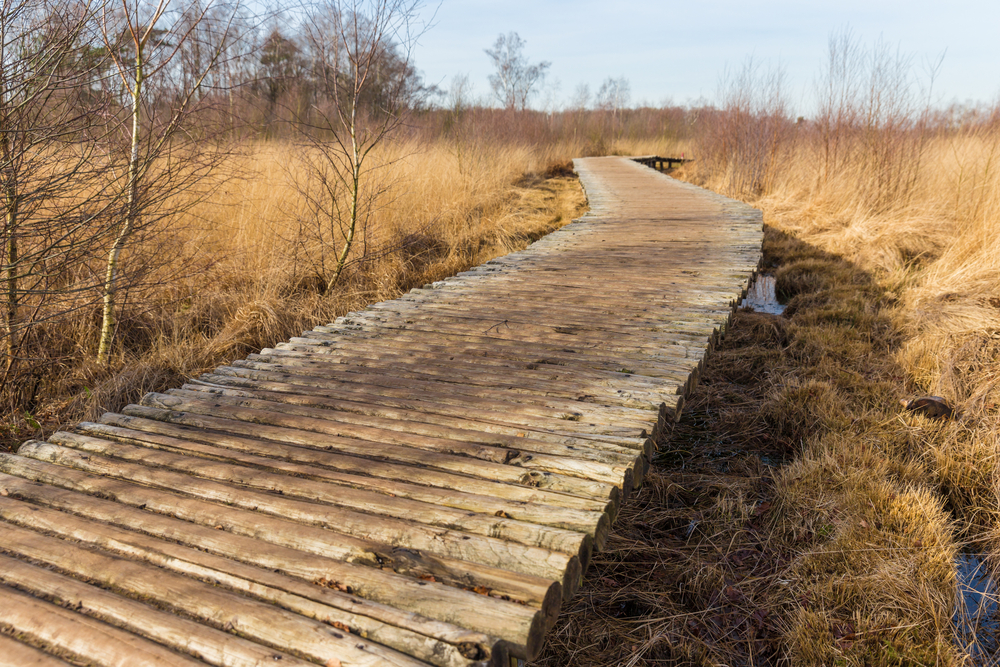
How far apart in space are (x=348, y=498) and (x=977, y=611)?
2514 millimetres

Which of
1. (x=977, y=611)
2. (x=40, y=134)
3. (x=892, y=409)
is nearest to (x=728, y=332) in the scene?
(x=892, y=409)

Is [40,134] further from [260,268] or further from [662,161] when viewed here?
[662,161]

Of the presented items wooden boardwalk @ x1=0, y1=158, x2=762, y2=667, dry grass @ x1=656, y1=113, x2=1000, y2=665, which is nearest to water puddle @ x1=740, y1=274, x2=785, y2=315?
dry grass @ x1=656, y1=113, x2=1000, y2=665

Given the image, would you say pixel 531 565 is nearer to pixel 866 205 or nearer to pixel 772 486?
pixel 772 486

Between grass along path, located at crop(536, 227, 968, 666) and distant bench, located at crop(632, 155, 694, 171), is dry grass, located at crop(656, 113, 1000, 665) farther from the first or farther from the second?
distant bench, located at crop(632, 155, 694, 171)

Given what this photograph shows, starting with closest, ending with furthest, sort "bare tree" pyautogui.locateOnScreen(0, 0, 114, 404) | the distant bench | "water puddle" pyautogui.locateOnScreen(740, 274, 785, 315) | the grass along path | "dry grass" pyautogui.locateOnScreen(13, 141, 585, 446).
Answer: the grass along path
"bare tree" pyautogui.locateOnScreen(0, 0, 114, 404)
"dry grass" pyautogui.locateOnScreen(13, 141, 585, 446)
"water puddle" pyautogui.locateOnScreen(740, 274, 785, 315)
the distant bench

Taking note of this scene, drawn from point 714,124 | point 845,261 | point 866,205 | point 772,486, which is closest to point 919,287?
point 845,261

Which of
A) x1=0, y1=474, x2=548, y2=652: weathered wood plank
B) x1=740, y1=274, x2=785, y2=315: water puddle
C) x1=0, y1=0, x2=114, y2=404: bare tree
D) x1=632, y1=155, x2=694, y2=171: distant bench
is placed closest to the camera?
x1=0, y1=474, x2=548, y2=652: weathered wood plank

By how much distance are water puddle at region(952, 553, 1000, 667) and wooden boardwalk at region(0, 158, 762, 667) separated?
1.32 meters

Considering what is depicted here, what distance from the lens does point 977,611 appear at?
95.9 inches

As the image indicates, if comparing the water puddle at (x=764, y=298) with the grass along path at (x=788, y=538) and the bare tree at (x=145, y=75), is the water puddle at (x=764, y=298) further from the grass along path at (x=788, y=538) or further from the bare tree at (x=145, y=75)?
the bare tree at (x=145, y=75)

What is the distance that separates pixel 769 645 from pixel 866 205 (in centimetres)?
773

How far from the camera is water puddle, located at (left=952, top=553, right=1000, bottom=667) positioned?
225 centimetres

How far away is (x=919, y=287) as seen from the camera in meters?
5.68
